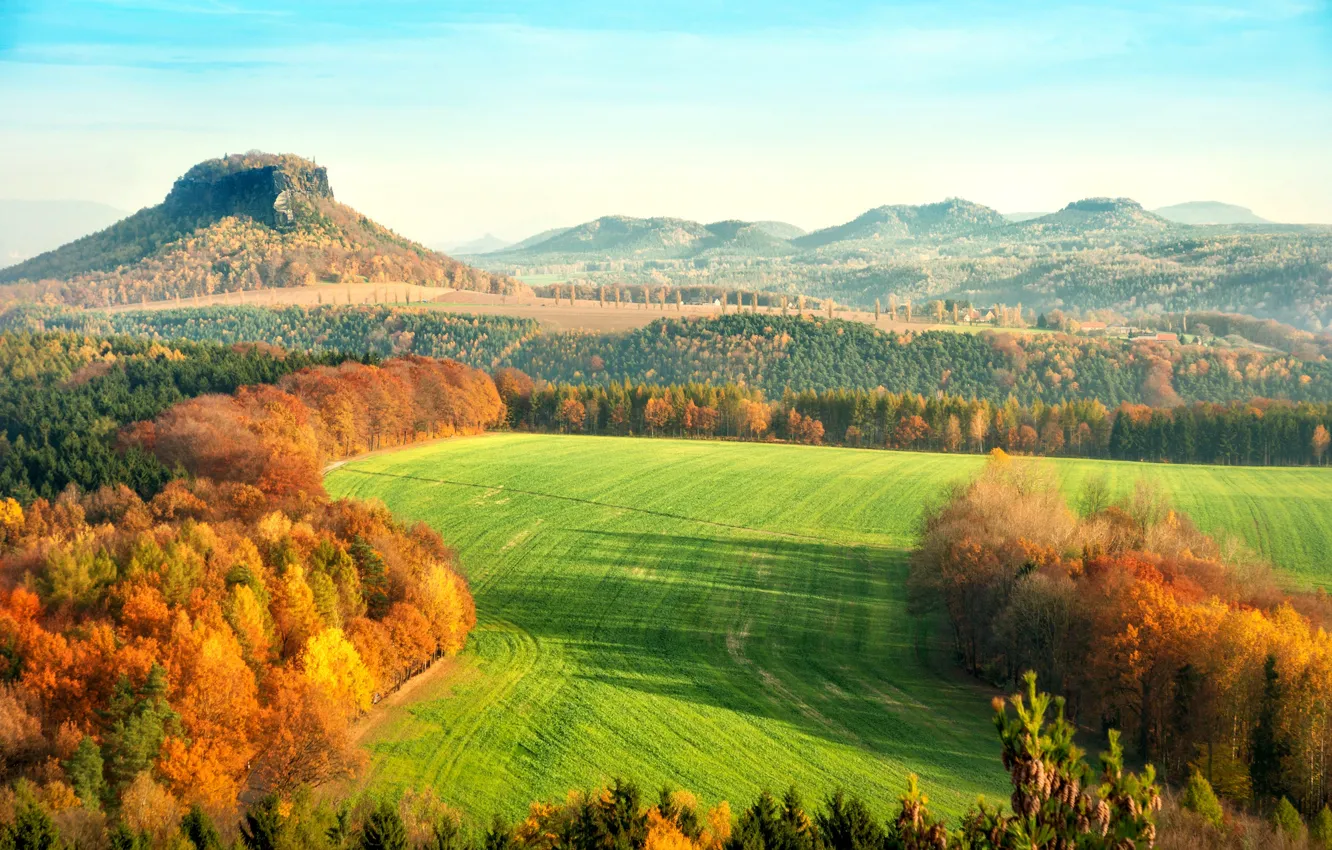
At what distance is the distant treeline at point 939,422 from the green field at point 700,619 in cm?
1241

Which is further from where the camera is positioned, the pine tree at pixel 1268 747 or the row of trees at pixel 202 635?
the pine tree at pixel 1268 747

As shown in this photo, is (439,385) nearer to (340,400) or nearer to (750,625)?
(340,400)

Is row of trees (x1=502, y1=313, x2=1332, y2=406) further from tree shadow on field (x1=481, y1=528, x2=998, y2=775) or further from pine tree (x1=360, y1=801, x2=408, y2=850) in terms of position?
pine tree (x1=360, y1=801, x2=408, y2=850)

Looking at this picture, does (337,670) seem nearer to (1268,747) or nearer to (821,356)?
(1268,747)

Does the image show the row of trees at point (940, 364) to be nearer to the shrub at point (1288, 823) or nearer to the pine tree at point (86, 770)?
the shrub at point (1288, 823)

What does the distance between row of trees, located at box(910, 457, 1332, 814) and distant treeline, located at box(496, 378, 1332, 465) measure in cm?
4181

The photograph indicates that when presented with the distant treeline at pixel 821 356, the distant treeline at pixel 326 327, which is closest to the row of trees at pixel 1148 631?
the distant treeline at pixel 821 356

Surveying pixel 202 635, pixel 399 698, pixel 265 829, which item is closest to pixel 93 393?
pixel 399 698

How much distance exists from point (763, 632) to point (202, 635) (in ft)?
85.5

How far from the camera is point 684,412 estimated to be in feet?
372

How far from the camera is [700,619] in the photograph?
5441cm

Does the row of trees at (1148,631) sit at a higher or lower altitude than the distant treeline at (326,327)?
lower

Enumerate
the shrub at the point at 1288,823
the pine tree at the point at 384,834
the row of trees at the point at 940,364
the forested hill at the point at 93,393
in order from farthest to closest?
the row of trees at the point at 940,364 → the forested hill at the point at 93,393 → the shrub at the point at 1288,823 → the pine tree at the point at 384,834

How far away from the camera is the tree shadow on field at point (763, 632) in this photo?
42094mm
